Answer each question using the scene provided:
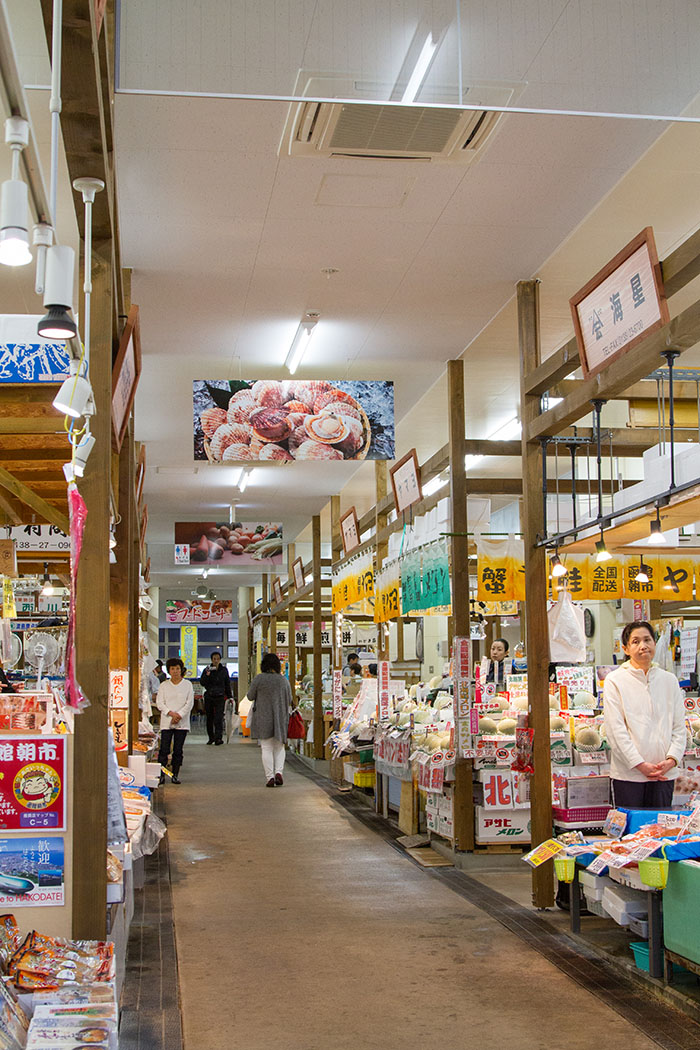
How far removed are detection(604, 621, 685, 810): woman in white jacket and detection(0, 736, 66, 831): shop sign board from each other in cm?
367

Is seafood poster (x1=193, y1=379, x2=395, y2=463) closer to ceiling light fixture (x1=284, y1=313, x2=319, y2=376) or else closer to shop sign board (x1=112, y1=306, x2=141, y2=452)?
ceiling light fixture (x1=284, y1=313, x2=319, y2=376)

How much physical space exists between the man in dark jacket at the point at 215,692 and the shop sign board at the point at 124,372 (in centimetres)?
1488

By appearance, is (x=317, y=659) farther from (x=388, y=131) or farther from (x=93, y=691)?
(x=93, y=691)

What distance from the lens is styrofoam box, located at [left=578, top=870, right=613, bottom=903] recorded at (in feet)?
19.2

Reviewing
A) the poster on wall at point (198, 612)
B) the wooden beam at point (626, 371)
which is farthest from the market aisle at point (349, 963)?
the poster on wall at point (198, 612)

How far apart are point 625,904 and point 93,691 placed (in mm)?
3135

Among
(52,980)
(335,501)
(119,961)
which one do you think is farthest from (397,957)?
(335,501)

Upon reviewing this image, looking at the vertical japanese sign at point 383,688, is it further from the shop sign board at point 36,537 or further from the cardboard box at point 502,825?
the shop sign board at point 36,537

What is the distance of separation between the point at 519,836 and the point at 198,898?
2.81 m

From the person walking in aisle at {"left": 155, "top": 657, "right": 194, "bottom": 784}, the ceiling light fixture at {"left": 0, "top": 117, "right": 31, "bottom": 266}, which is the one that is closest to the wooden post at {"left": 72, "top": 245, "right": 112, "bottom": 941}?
the ceiling light fixture at {"left": 0, "top": 117, "right": 31, "bottom": 266}

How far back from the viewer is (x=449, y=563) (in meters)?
9.13

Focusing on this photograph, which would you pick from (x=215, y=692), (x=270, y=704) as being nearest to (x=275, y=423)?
(x=270, y=704)

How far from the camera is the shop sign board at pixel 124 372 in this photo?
17.2 ft

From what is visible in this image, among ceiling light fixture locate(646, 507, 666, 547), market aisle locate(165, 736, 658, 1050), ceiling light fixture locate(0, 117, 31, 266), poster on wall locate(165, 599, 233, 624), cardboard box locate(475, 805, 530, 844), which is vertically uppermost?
poster on wall locate(165, 599, 233, 624)
